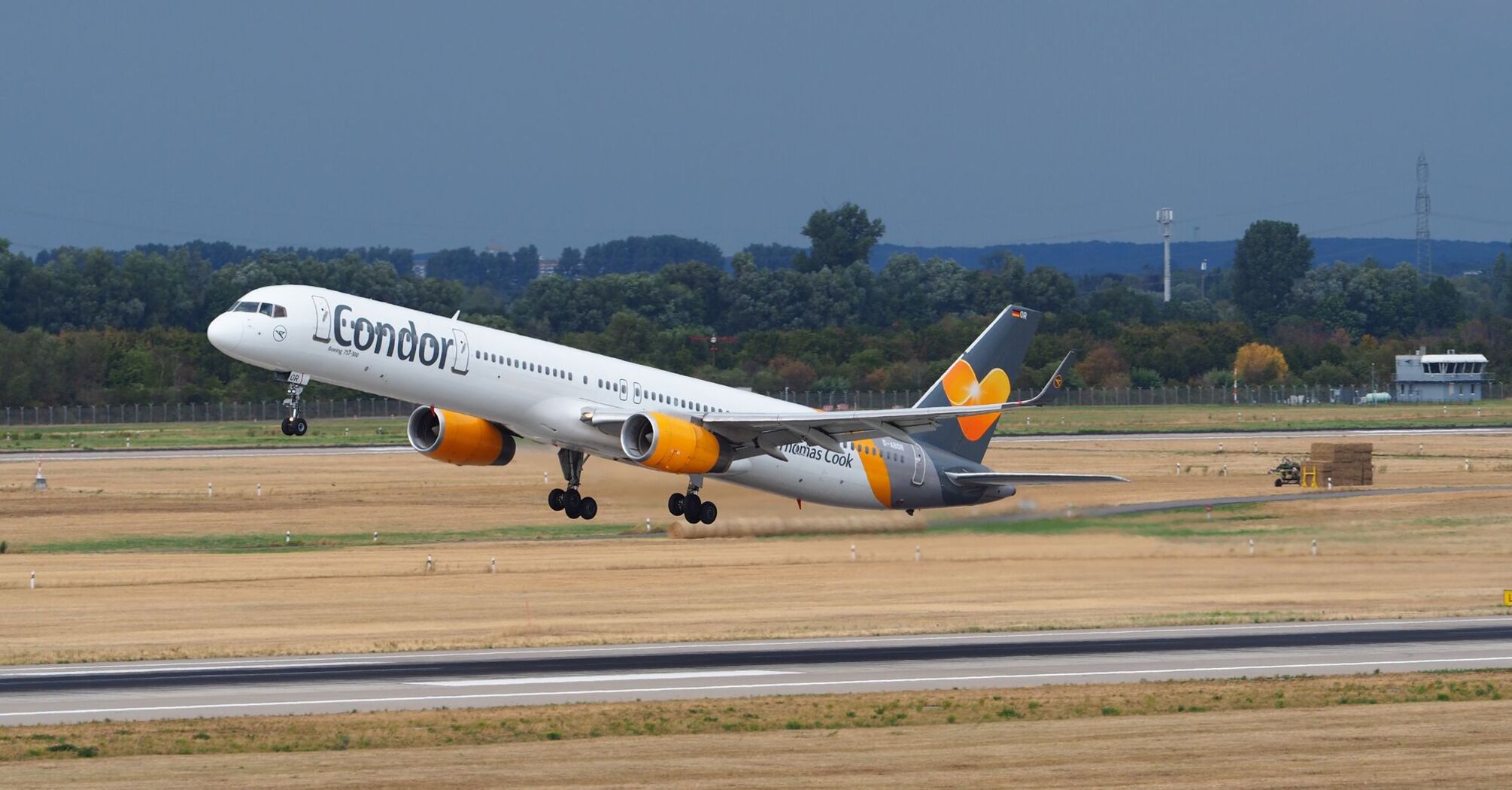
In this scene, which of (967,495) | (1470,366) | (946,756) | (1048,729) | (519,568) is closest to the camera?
(946,756)

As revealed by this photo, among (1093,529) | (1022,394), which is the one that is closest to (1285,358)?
(1022,394)

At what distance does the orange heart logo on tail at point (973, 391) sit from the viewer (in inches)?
2306

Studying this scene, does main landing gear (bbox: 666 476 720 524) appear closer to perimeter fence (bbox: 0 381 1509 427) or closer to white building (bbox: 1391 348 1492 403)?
perimeter fence (bbox: 0 381 1509 427)

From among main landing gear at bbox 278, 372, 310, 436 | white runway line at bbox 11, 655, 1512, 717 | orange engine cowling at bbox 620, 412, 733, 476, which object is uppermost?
main landing gear at bbox 278, 372, 310, 436

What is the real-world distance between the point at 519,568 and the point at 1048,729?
114 feet

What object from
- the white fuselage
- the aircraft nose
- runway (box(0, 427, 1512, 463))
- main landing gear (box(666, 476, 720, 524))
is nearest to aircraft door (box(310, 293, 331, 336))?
the white fuselage

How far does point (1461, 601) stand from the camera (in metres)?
56.0

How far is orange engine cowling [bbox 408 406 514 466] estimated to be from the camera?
166 feet

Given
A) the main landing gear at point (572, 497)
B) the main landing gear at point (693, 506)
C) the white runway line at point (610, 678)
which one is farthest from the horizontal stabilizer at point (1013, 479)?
the white runway line at point (610, 678)

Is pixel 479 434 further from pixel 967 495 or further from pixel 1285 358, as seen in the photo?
pixel 1285 358

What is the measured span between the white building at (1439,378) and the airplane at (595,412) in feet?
412

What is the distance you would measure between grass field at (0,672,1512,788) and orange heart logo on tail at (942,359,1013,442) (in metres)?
20.9

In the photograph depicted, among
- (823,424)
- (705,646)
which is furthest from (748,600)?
(823,424)

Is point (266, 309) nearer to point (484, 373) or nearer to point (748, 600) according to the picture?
point (484, 373)
